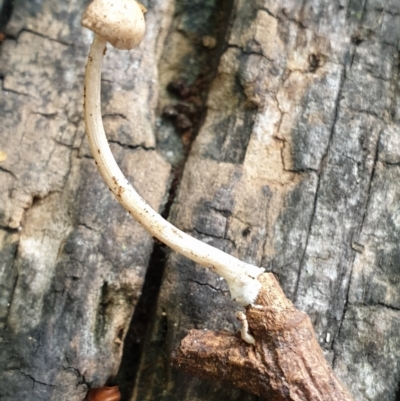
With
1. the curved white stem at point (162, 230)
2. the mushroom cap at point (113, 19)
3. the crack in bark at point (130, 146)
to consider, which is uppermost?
the mushroom cap at point (113, 19)

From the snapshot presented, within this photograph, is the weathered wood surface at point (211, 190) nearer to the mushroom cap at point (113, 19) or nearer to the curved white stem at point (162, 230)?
the curved white stem at point (162, 230)

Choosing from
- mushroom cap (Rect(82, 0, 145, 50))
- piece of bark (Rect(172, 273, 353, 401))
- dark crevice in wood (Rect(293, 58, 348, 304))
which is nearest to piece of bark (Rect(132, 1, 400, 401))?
dark crevice in wood (Rect(293, 58, 348, 304))

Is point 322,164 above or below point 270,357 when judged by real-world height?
above

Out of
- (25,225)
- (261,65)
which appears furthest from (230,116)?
(25,225)

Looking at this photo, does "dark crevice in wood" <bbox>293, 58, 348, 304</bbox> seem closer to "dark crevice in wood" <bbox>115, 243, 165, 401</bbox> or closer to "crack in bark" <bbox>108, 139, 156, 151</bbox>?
"dark crevice in wood" <bbox>115, 243, 165, 401</bbox>

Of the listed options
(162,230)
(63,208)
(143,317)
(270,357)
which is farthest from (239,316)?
(63,208)

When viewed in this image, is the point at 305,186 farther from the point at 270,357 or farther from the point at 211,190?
the point at 270,357

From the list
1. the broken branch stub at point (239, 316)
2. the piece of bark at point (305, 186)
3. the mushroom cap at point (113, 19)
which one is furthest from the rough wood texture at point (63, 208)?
the mushroom cap at point (113, 19)
